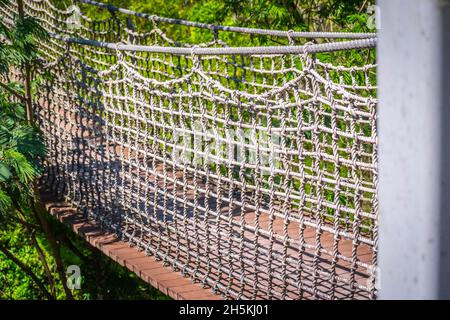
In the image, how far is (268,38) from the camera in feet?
18.2

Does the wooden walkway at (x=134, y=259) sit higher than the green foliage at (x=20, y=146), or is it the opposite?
the green foliage at (x=20, y=146)

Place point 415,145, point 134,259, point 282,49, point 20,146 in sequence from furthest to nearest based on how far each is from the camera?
point 20,146 < point 134,259 < point 282,49 < point 415,145

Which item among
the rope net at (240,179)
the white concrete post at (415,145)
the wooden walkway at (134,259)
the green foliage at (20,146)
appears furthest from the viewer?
the green foliage at (20,146)

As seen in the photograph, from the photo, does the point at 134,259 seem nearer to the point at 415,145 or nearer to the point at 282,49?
the point at 282,49

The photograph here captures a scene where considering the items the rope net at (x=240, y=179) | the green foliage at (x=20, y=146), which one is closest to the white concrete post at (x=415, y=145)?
the rope net at (x=240, y=179)

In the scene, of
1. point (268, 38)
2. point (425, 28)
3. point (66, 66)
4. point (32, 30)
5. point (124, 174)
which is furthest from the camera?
point (268, 38)

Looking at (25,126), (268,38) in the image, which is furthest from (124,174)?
(268,38)

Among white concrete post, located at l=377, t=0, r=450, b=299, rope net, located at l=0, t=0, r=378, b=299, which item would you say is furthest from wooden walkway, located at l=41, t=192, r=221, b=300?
white concrete post, located at l=377, t=0, r=450, b=299

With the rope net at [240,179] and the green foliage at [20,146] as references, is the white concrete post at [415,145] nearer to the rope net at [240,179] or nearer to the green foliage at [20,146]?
the rope net at [240,179]

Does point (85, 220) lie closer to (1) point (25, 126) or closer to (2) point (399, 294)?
(1) point (25, 126)

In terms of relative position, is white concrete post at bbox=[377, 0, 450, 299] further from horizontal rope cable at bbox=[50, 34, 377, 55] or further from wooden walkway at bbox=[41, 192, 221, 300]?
wooden walkway at bbox=[41, 192, 221, 300]

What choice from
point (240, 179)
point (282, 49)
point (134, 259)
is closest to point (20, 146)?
point (134, 259)

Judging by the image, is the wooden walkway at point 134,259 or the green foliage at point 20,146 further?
A: the green foliage at point 20,146
